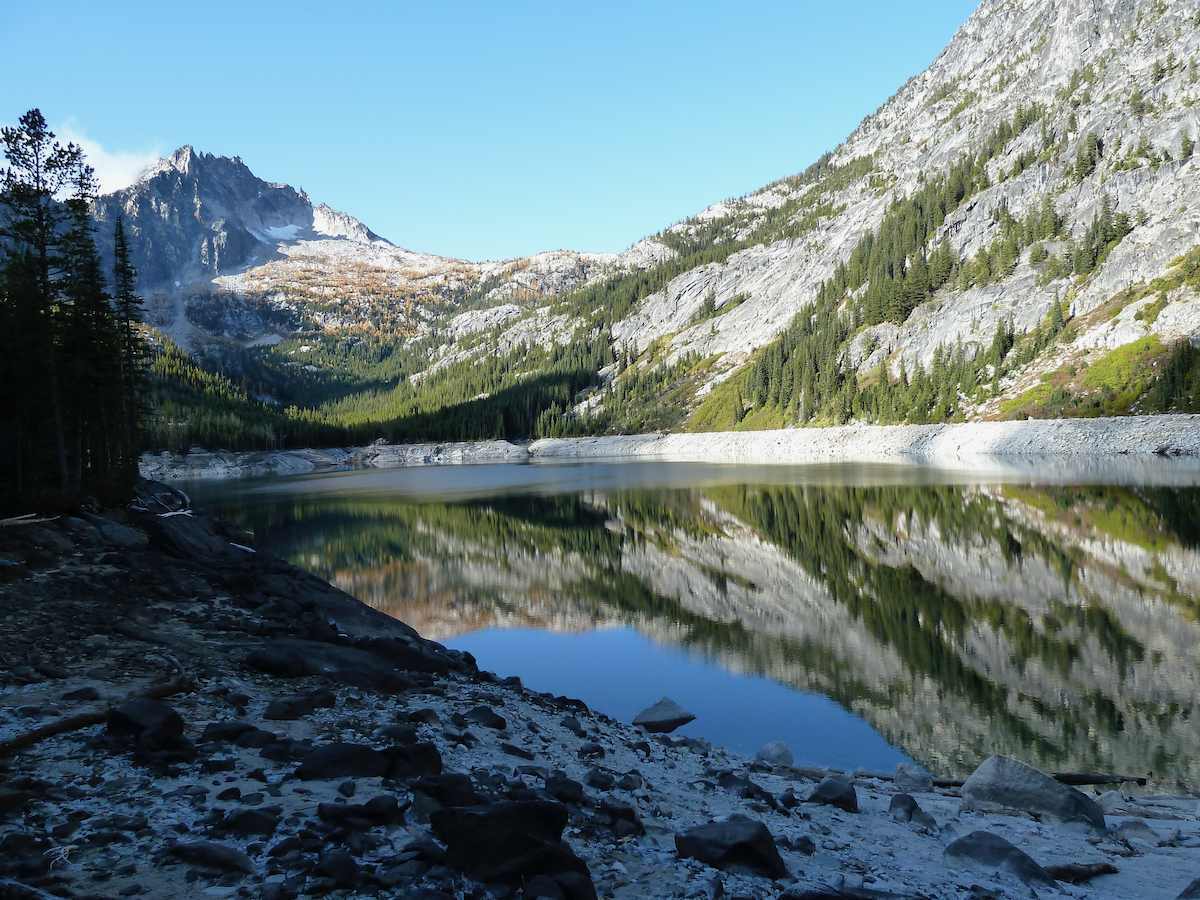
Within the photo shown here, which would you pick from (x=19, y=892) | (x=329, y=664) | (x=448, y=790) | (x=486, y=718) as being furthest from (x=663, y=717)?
(x=19, y=892)

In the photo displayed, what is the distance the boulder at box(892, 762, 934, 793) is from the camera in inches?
378

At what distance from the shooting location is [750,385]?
16150 centimetres

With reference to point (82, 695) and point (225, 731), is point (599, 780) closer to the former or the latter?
point (225, 731)

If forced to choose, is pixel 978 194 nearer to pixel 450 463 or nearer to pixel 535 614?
pixel 450 463

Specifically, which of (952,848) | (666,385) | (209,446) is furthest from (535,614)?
(666,385)

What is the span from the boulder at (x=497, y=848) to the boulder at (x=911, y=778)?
6.78 m

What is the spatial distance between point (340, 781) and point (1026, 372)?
12084cm

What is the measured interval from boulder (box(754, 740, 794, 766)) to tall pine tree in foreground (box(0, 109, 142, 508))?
23.6 m

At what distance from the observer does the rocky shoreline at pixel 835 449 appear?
2766 inches

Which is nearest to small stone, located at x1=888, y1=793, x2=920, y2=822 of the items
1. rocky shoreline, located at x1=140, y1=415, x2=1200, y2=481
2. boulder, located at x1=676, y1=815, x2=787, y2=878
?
boulder, located at x1=676, y1=815, x2=787, y2=878

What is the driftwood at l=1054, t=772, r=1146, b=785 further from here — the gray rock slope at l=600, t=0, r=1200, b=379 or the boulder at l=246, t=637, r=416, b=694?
the gray rock slope at l=600, t=0, r=1200, b=379

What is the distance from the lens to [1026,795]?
8.48 m

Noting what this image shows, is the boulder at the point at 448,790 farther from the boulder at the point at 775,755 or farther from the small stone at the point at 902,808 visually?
the boulder at the point at 775,755

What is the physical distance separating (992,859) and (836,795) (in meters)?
2.10
